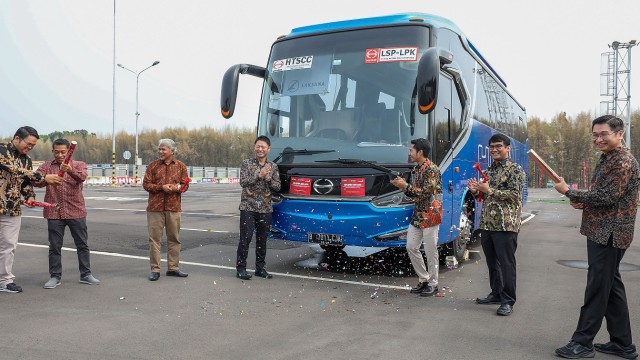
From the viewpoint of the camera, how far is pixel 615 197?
397 centimetres

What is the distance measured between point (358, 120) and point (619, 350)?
3.99 metres

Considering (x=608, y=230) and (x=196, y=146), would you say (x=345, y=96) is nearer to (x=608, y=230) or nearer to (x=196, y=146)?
(x=608, y=230)

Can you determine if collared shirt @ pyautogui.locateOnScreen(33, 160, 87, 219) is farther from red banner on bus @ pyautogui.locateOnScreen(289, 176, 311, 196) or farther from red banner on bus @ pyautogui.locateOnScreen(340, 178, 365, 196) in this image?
red banner on bus @ pyautogui.locateOnScreen(340, 178, 365, 196)

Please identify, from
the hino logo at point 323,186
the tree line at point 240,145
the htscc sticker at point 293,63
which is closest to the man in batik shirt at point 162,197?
the hino logo at point 323,186

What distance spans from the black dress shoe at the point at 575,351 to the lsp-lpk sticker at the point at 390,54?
159 inches

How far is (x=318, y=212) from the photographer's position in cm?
682

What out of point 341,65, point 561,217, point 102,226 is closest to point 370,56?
point 341,65

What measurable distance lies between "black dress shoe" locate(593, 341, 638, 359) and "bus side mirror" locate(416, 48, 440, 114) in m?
3.02

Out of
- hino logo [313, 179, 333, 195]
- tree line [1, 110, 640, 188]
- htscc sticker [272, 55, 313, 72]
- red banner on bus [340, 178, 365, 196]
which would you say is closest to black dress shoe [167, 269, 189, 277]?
hino logo [313, 179, 333, 195]

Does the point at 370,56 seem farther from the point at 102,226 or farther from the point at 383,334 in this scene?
the point at 102,226

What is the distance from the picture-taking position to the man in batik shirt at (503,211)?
17.8 ft

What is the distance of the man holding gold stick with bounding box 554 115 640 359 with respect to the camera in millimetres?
4008

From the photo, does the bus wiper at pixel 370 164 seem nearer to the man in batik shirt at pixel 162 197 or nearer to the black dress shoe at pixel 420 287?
the black dress shoe at pixel 420 287

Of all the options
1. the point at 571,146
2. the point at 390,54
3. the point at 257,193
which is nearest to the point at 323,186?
the point at 257,193
